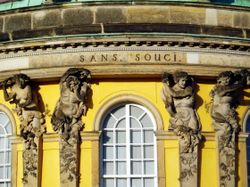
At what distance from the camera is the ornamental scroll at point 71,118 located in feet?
85.9

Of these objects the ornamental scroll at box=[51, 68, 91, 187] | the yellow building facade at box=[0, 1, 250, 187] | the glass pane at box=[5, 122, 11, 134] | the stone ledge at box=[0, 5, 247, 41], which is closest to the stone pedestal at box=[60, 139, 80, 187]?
the ornamental scroll at box=[51, 68, 91, 187]

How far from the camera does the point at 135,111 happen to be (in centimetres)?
2712

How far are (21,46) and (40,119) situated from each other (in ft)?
7.67

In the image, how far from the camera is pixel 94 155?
26.4 meters

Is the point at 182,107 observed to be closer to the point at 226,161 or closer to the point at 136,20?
the point at 226,161

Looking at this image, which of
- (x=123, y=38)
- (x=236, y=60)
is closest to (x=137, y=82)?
(x=123, y=38)

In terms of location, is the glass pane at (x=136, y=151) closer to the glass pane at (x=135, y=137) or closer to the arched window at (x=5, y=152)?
the glass pane at (x=135, y=137)

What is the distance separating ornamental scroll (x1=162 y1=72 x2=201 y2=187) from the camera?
26125 mm

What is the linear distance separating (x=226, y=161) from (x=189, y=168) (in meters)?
1.18

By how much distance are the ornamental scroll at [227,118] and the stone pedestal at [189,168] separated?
0.79 metres

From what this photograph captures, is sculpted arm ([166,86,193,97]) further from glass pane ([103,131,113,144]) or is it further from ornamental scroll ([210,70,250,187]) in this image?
glass pane ([103,131,113,144])

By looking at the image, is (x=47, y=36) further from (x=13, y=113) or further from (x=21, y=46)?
(x=13, y=113)

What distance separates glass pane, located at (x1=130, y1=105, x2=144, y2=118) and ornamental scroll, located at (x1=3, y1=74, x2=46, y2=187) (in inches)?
108

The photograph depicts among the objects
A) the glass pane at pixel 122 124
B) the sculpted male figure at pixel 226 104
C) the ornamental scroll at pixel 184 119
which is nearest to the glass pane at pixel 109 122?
the glass pane at pixel 122 124
